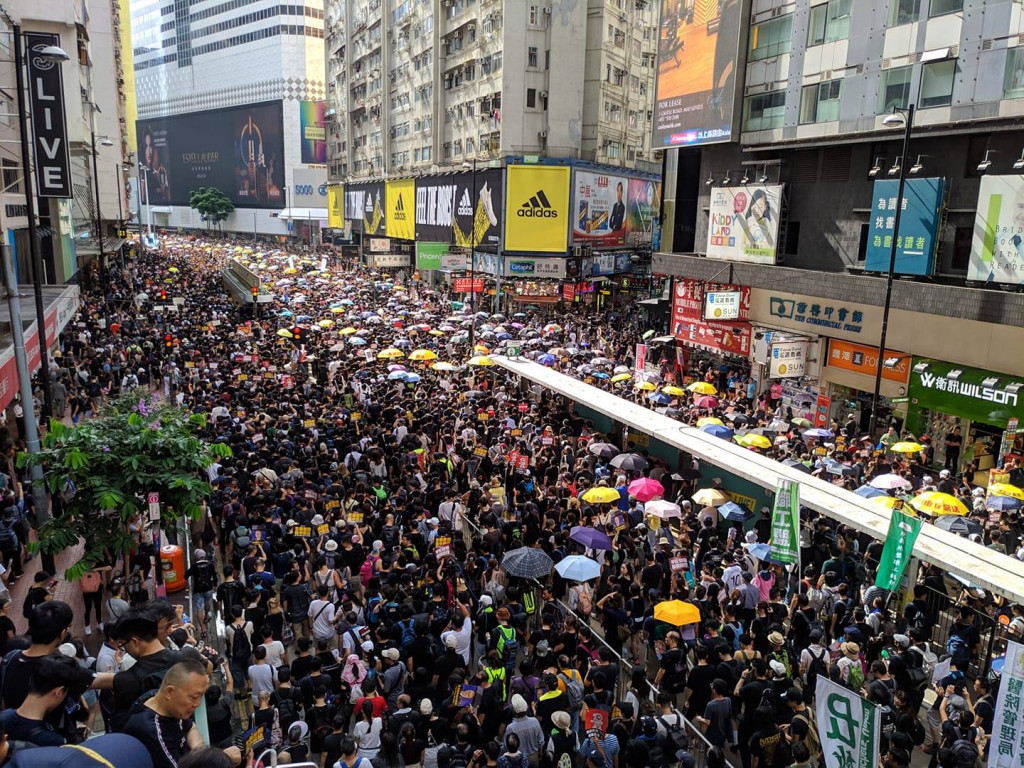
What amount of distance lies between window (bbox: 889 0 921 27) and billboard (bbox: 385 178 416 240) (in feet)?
156

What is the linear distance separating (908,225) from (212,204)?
12361 centimetres

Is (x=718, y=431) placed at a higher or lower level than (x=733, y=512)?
higher

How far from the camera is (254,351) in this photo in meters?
29.3

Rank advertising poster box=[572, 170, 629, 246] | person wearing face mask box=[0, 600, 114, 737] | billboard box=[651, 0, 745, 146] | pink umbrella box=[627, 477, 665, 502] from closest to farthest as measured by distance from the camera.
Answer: person wearing face mask box=[0, 600, 114, 737]
pink umbrella box=[627, 477, 665, 502]
billboard box=[651, 0, 745, 146]
advertising poster box=[572, 170, 629, 246]

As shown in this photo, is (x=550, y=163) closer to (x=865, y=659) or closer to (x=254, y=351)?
(x=254, y=351)

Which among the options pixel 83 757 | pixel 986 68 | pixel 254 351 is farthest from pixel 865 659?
pixel 254 351

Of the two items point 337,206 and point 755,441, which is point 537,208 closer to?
point 755,441

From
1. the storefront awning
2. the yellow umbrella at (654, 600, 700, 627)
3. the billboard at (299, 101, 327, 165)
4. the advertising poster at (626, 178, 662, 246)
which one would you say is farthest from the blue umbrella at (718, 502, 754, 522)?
the billboard at (299, 101, 327, 165)

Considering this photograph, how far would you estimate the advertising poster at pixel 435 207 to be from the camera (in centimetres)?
5881

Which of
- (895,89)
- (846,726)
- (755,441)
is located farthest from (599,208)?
(846,726)

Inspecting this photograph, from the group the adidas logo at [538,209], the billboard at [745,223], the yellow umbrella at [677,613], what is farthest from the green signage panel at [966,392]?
the adidas logo at [538,209]

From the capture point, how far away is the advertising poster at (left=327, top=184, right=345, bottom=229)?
90750mm

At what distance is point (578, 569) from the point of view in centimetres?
1130

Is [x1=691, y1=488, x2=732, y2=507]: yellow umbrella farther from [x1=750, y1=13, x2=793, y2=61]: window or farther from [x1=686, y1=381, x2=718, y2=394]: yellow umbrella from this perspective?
[x1=750, y1=13, x2=793, y2=61]: window
